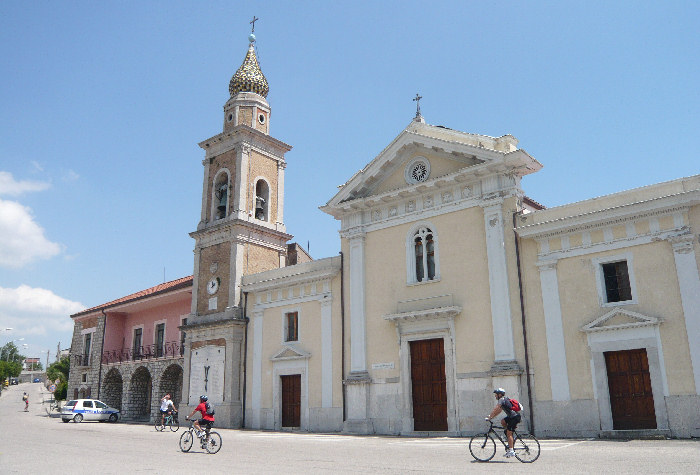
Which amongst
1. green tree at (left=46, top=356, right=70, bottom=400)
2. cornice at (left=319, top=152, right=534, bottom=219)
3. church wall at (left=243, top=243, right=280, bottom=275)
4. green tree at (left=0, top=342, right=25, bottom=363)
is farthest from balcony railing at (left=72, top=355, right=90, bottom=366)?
green tree at (left=0, top=342, right=25, bottom=363)

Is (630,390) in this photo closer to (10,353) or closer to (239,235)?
(239,235)

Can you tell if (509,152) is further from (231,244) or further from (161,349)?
(161,349)

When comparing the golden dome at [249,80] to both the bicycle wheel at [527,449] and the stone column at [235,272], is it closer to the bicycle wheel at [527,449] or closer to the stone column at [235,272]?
the stone column at [235,272]

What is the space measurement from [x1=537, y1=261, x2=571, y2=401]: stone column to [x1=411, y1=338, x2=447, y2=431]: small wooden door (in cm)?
365

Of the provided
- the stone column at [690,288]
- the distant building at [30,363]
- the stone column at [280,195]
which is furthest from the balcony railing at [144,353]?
the distant building at [30,363]

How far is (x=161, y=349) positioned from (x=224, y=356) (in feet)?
30.7

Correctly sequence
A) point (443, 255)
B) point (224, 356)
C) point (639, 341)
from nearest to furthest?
point (639, 341) → point (443, 255) → point (224, 356)

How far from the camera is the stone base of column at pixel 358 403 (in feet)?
66.6

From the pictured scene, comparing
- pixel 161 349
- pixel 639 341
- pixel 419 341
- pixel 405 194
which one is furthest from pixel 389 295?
pixel 161 349

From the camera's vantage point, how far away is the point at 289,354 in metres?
23.6

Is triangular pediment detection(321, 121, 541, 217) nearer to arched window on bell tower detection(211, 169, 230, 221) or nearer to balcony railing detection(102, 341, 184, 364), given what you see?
arched window on bell tower detection(211, 169, 230, 221)

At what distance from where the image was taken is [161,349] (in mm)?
33125

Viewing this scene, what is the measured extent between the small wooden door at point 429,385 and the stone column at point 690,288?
724 cm

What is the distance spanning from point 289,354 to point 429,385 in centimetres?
651
